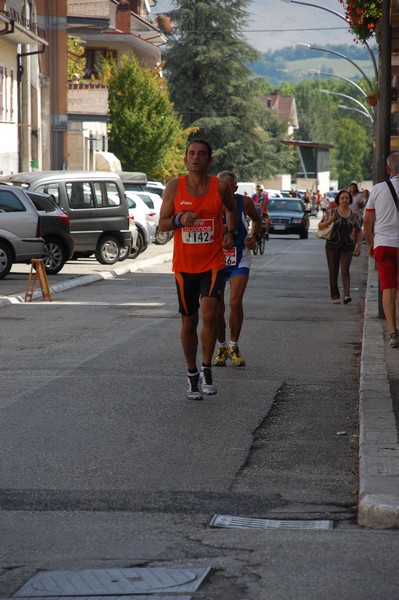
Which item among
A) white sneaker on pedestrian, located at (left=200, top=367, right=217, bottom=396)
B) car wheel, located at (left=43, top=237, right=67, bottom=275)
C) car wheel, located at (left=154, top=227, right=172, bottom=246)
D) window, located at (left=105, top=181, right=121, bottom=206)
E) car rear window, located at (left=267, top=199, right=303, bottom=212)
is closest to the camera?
white sneaker on pedestrian, located at (left=200, top=367, right=217, bottom=396)

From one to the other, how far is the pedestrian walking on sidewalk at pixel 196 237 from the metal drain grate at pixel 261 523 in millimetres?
3688

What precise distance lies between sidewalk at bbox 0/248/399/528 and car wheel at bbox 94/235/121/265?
1431 cm

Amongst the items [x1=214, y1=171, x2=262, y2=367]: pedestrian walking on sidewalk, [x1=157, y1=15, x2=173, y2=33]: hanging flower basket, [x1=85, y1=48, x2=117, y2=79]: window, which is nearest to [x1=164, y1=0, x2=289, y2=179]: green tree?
[x1=157, y1=15, x2=173, y2=33]: hanging flower basket

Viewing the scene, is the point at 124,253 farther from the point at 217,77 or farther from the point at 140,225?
the point at 217,77

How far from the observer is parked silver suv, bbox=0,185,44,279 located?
79.0 feet

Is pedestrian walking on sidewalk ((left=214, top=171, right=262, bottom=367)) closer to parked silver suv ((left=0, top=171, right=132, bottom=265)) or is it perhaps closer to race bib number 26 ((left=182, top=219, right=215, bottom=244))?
race bib number 26 ((left=182, top=219, right=215, bottom=244))

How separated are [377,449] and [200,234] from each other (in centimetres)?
280

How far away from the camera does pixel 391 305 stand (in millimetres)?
13188

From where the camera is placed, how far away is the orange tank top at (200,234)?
9.93 meters

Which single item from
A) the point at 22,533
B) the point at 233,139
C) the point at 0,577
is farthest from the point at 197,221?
the point at 233,139

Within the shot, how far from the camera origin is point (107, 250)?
3041 centimetres

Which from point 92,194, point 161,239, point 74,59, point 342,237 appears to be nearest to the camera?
point 342,237

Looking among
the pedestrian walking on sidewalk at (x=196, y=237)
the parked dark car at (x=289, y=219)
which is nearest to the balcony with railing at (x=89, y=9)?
the parked dark car at (x=289, y=219)

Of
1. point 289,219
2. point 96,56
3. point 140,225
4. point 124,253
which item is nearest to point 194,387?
point 124,253
